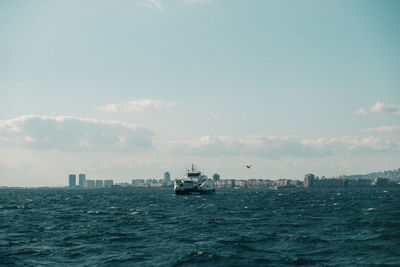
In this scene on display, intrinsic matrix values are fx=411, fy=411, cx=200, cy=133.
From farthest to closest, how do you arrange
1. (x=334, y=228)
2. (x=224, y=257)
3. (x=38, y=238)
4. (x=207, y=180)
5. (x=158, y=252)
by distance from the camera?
(x=207, y=180), (x=334, y=228), (x=38, y=238), (x=158, y=252), (x=224, y=257)

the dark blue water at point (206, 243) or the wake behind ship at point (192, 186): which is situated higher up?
the wake behind ship at point (192, 186)

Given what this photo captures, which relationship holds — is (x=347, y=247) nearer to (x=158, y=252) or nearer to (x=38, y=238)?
(x=158, y=252)

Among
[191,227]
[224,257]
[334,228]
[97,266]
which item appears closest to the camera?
[97,266]

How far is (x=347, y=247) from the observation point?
102ft

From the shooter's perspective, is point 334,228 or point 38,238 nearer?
point 38,238

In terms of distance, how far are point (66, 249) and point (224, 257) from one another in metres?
12.4

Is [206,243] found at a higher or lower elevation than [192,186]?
lower

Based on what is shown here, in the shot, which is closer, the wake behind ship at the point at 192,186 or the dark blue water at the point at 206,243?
the dark blue water at the point at 206,243

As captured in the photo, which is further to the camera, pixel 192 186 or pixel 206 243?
pixel 192 186

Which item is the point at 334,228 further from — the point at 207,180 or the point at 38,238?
the point at 207,180

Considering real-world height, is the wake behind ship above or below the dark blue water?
above

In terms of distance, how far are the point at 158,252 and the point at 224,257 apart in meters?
5.27

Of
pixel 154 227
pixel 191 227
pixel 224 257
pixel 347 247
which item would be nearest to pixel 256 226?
pixel 191 227

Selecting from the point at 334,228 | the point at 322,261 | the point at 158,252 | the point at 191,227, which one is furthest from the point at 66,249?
the point at 334,228
